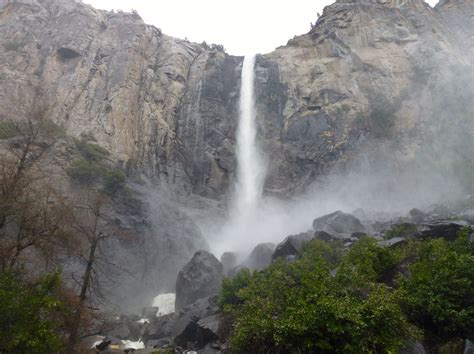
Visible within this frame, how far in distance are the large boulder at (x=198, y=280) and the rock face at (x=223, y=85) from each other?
45.0 feet

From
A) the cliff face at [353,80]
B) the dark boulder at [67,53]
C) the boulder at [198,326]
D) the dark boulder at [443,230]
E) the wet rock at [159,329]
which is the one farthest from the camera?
the dark boulder at [67,53]

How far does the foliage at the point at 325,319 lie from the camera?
9.01 meters

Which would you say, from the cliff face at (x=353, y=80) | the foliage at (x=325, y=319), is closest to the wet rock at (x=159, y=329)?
the foliage at (x=325, y=319)

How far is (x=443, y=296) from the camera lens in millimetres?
9727

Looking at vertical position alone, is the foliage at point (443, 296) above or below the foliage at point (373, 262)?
below

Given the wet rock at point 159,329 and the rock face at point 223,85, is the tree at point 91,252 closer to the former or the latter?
the wet rock at point 159,329

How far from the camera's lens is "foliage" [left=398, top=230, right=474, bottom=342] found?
925 centimetres

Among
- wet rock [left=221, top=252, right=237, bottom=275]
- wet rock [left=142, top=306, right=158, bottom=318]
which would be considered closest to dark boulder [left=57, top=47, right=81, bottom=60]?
wet rock [left=221, top=252, right=237, bottom=275]

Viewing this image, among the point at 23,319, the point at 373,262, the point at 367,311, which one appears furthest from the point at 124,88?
the point at 367,311

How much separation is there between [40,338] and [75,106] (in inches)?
1128

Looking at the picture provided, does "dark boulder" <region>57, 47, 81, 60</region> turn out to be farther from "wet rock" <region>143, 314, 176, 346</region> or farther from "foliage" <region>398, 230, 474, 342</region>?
"foliage" <region>398, 230, 474, 342</region>

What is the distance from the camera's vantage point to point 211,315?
1625 centimetres

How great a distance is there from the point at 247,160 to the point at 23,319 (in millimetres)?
31391

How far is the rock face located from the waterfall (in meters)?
0.95
